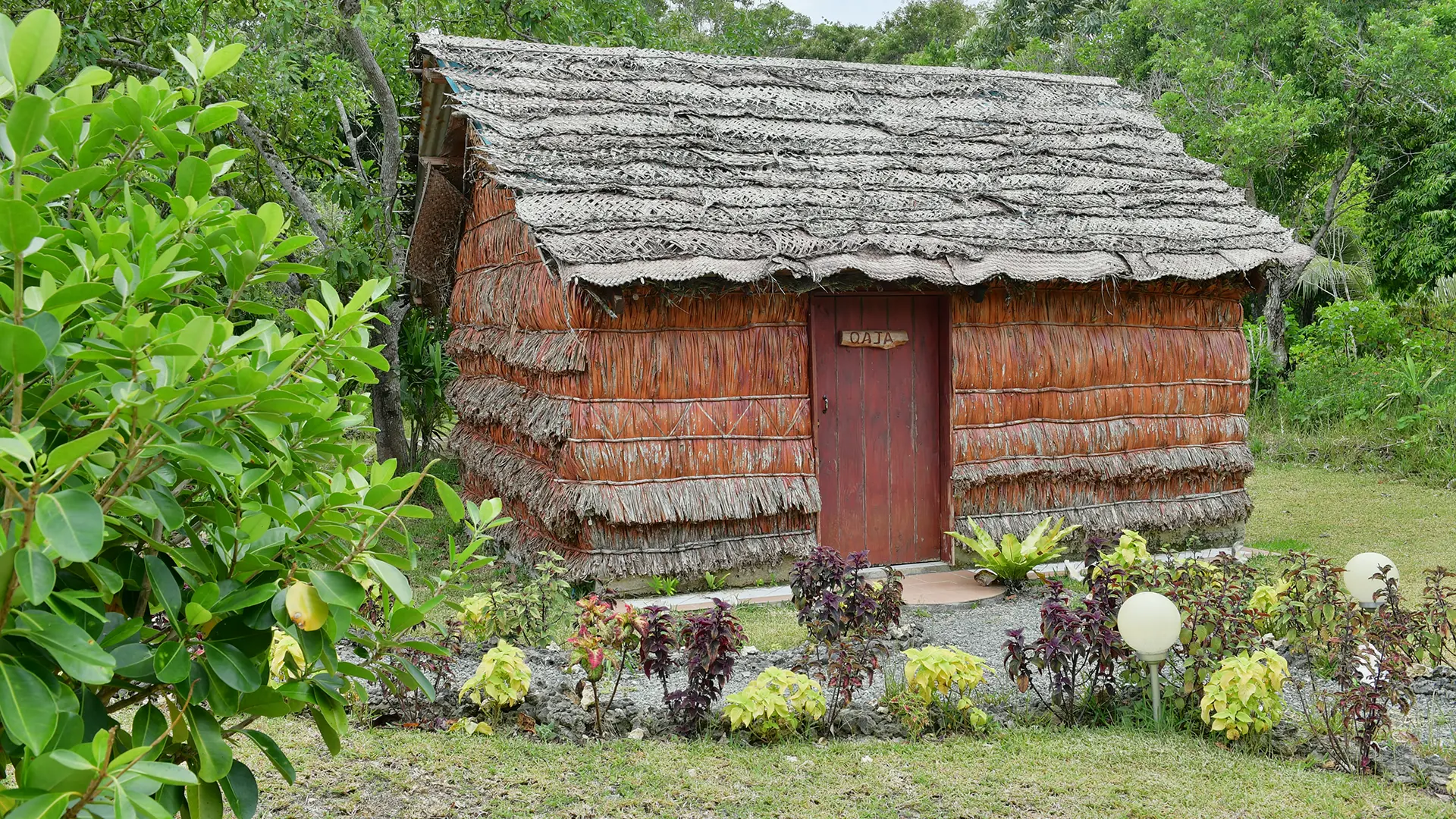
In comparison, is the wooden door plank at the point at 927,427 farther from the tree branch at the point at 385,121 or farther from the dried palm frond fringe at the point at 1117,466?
the tree branch at the point at 385,121

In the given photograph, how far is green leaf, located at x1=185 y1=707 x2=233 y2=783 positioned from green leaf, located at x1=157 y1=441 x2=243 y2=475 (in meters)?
0.58

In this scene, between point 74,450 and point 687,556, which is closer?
point 74,450

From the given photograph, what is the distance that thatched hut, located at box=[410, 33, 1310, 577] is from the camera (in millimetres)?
7629

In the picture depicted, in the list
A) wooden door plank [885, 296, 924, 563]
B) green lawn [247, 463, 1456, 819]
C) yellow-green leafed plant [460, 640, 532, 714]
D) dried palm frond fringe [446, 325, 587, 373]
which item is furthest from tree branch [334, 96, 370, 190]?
yellow-green leafed plant [460, 640, 532, 714]

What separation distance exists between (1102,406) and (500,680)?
583cm

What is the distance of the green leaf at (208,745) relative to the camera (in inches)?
87.7

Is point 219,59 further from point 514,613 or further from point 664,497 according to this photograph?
point 664,497

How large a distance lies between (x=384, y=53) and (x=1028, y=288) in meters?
8.54

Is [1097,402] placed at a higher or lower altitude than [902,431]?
higher

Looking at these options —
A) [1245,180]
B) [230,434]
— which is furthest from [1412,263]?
[230,434]

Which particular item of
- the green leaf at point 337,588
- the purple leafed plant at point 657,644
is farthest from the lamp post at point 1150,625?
the green leaf at point 337,588

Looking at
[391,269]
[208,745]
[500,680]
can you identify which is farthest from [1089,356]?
[208,745]

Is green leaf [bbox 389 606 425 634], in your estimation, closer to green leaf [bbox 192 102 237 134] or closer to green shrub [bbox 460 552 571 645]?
green leaf [bbox 192 102 237 134]

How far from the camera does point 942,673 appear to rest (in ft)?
16.5
